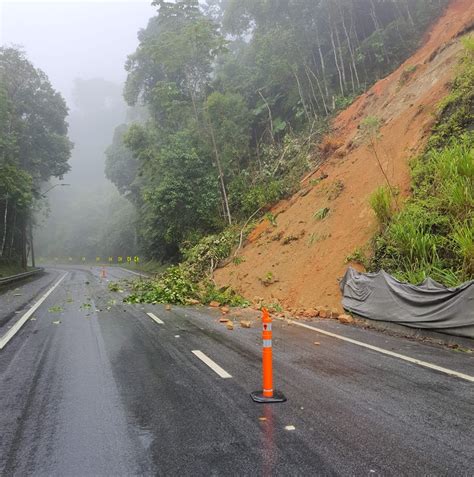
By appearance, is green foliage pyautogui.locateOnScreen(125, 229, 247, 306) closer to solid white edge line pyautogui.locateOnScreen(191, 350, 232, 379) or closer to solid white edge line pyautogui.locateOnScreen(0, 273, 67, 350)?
solid white edge line pyautogui.locateOnScreen(0, 273, 67, 350)

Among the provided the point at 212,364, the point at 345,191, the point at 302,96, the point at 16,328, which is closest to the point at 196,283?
the point at 345,191

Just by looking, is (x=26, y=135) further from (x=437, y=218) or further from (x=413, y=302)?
(x=413, y=302)

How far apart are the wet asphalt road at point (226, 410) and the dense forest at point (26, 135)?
3230cm

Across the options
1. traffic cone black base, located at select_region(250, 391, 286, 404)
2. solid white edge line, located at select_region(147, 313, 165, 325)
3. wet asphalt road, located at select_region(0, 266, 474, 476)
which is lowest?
wet asphalt road, located at select_region(0, 266, 474, 476)

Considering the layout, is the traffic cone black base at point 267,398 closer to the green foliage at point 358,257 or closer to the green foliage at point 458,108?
the green foliage at point 358,257

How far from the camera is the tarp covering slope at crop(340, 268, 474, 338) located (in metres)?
8.27

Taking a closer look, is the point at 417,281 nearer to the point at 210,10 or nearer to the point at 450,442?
the point at 450,442

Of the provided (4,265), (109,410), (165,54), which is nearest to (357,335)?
(109,410)

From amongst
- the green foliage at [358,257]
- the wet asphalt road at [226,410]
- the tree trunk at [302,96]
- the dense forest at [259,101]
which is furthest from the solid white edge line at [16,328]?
the tree trunk at [302,96]

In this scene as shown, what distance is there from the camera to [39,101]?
41938mm

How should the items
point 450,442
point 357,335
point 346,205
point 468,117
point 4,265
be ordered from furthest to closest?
point 4,265 → point 346,205 → point 468,117 → point 357,335 → point 450,442

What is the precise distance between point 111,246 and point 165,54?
159 feet

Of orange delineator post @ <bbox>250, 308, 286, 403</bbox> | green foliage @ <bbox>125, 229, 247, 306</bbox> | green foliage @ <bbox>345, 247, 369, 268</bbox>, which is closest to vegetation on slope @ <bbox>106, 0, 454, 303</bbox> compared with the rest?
green foliage @ <bbox>125, 229, 247, 306</bbox>

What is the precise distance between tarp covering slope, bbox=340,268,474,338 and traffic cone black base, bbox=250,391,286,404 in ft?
15.0
